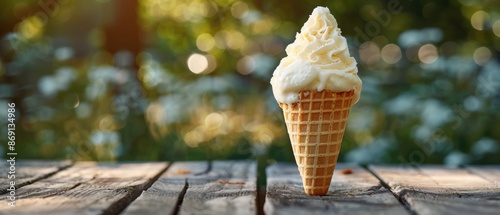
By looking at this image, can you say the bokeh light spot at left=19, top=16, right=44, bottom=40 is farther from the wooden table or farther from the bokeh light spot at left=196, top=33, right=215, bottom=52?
the wooden table

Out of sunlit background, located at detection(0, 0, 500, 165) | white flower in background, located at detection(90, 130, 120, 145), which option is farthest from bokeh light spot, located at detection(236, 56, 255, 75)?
white flower in background, located at detection(90, 130, 120, 145)

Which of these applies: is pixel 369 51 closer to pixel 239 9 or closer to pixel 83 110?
pixel 239 9

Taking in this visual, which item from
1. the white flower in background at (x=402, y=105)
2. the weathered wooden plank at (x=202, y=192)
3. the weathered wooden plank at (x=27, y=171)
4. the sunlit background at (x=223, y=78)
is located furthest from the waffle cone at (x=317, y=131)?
the white flower in background at (x=402, y=105)

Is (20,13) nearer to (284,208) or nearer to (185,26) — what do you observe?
(185,26)

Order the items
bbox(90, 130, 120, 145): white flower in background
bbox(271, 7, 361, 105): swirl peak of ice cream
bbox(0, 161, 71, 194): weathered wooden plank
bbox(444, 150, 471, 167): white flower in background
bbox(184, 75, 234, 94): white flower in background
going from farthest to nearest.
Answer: bbox(184, 75, 234, 94): white flower in background
bbox(90, 130, 120, 145): white flower in background
bbox(444, 150, 471, 167): white flower in background
bbox(0, 161, 71, 194): weathered wooden plank
bbox(271, 7, 361, 105): swirl peak of ice cream

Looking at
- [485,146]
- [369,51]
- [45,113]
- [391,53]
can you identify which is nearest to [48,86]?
[45,113]

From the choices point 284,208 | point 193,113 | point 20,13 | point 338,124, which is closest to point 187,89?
point 193,113

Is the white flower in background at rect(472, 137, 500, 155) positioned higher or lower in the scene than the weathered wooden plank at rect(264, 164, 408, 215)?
higher
